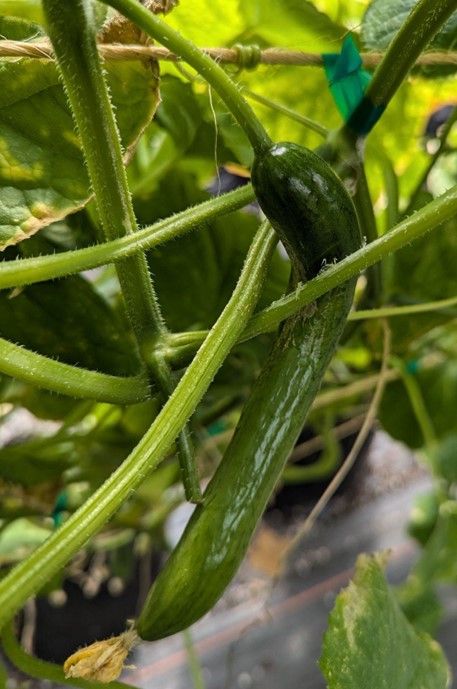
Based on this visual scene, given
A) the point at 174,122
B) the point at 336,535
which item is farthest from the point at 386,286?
the point at 336,535

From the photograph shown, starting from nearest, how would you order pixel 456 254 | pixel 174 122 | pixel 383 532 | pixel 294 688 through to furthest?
pixel 174 122 < pixel 456 254 < pixel 294 688 < pixel 383 532

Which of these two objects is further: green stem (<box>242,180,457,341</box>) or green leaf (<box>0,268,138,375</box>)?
green leaf (<box>0,268,138,375</box>)

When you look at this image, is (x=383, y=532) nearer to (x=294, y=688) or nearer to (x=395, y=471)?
(x=395, y=471)

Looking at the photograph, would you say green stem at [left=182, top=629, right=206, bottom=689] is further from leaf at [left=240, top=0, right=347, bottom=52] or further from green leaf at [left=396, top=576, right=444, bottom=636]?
leaf at [left=240, top=0, right=347, bottom=52]

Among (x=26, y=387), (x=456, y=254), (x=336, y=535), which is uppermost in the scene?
(x=456, y=254)

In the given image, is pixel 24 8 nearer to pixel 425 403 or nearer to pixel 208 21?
pixel 208 21

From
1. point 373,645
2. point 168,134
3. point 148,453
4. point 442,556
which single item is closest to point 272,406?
point 148,453

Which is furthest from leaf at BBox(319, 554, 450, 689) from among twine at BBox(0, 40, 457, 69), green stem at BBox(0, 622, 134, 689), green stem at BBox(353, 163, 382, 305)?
twine at BBox(0, 40, 457, 69)
